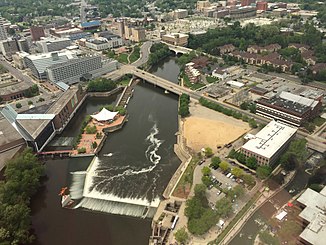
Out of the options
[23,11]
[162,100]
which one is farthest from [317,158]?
[23,11]

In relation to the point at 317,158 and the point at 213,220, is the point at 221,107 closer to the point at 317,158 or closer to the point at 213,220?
the point at 317,158

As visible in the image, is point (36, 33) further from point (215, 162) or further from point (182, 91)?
point (215, 162)

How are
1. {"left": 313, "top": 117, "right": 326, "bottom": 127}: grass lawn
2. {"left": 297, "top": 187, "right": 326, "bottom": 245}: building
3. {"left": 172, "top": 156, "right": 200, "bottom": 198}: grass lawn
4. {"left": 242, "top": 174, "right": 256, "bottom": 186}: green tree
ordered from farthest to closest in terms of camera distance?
{"left": 313, "top": 117, "right": 326, "bottom": 127}: grass lawn
{"left": 242, "top": 174, "right": 256, "bottom": 186}: green tree
{"left": 172, "top": 156, "right": 200, "bottom": 198}: grass lawn
{"left": 297, "top": 187, "right": 326, "bottom": 245}: building

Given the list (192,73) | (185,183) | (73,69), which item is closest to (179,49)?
(192,73)

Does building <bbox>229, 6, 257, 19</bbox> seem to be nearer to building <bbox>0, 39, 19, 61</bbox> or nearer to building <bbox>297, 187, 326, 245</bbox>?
building <bbox>0, 39, 19, 61</bbox>

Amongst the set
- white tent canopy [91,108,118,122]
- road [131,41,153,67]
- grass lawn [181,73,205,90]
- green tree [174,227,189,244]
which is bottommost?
road [131,41,153,67]

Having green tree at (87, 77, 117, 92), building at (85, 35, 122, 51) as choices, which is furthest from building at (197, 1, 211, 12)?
green tree at (87, 77, 117, 92)
